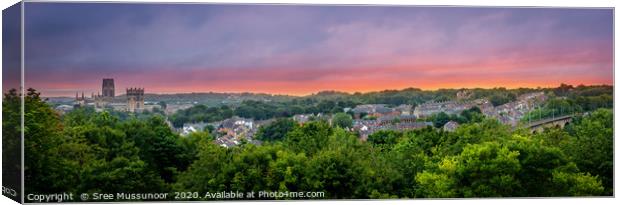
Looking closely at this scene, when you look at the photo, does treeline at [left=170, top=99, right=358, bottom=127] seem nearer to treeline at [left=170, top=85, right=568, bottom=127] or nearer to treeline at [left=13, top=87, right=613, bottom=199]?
treeline at [left=170, top=85, right=568, bottom=127]

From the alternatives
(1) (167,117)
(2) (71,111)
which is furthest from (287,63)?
(2) (71,111)

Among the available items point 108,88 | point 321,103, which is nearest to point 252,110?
point 321,103

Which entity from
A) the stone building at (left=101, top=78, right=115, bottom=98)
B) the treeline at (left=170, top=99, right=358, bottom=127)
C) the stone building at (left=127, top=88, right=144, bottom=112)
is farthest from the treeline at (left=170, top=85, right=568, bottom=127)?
the stone building at (left=101, top=78, right=115, bottom=98)

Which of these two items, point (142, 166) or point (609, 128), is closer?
point (142, 166)

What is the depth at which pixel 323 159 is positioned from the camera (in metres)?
22.9

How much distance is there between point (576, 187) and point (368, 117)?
4.30 meters

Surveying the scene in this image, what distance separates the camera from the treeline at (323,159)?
21.8 metres

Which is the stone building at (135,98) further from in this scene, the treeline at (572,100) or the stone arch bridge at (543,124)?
the stone arch bridge at (543,124)

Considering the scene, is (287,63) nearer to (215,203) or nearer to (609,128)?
(215,203)

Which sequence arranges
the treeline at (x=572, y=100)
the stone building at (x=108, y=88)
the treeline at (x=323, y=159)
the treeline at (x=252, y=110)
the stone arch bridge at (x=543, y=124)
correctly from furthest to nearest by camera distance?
the stone arch bridge at (x=543, y=124) < the treeline at (x=572, y=100) < the treeline at (x=252, y=110) < the stone building at (x=108, y=88) < the treeline at (x=323, y=159)

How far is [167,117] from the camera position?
22312mm

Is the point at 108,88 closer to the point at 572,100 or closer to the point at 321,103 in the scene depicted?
the point at 321,103

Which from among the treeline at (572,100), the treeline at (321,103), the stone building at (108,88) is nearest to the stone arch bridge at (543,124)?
the treeline at (572,100)

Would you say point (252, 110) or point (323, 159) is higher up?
point (252, 110)
